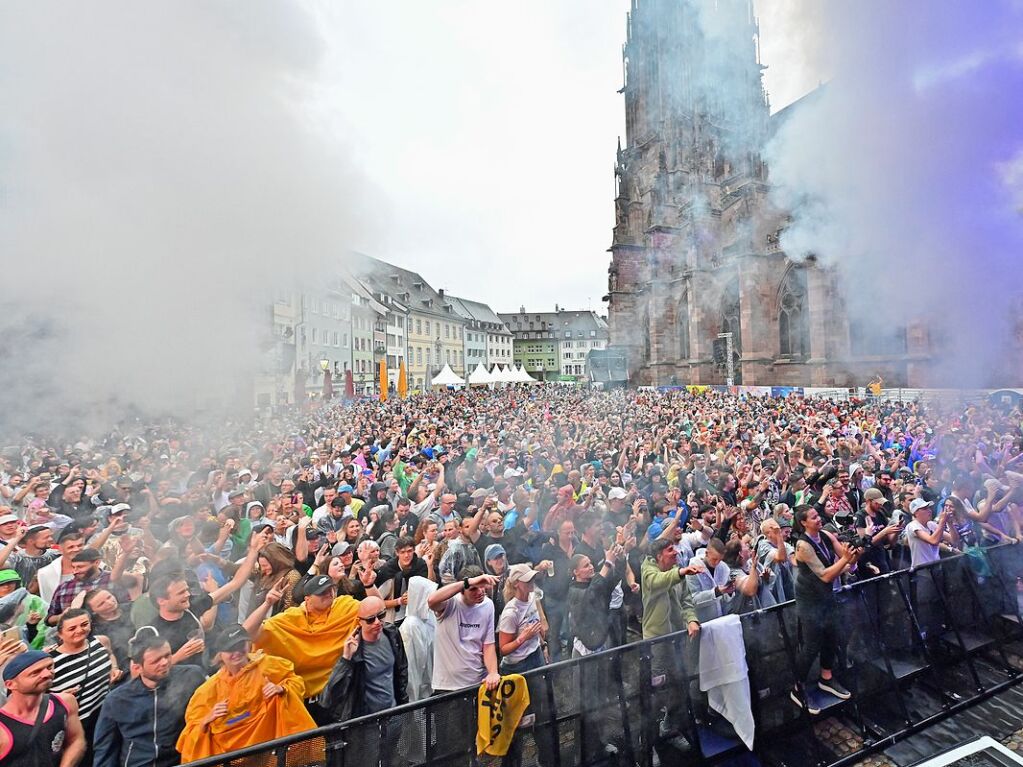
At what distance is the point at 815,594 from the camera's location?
4.14m

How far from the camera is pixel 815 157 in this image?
7.89m

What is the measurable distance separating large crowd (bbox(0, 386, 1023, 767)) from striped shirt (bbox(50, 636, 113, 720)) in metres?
0.01

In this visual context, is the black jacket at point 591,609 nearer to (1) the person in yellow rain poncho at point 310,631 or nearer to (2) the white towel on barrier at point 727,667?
(2) the white towel on barrier at point 727,667

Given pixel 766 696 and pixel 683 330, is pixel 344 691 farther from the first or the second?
pixel 683 330

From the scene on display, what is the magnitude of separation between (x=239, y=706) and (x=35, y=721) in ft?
2.81

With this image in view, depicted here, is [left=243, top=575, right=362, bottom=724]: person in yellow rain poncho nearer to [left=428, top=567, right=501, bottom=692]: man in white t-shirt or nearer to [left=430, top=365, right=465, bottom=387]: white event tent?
[left=428, top=567, right=501, bottom=692]: man in white t-shirt

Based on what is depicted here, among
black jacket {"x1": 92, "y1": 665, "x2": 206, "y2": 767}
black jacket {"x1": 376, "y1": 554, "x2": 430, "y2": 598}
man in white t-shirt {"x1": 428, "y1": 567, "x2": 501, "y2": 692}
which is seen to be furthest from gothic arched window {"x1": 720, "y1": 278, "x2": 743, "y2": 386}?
black jacket {"x1": 92, "y1": 665, "x2": 206, "y2": 767}

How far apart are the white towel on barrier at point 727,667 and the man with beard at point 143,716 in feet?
10.9

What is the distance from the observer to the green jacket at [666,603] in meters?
4.05

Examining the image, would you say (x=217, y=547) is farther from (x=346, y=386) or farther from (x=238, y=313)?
(x=346, y=386)

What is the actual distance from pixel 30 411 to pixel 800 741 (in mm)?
7781

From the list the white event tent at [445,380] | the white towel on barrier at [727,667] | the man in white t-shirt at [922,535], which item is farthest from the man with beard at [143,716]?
the white event tent at [445,380]

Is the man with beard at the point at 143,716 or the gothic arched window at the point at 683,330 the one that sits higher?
the gothic arched window at the point at 683,330

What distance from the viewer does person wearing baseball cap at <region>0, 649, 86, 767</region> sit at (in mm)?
2346
